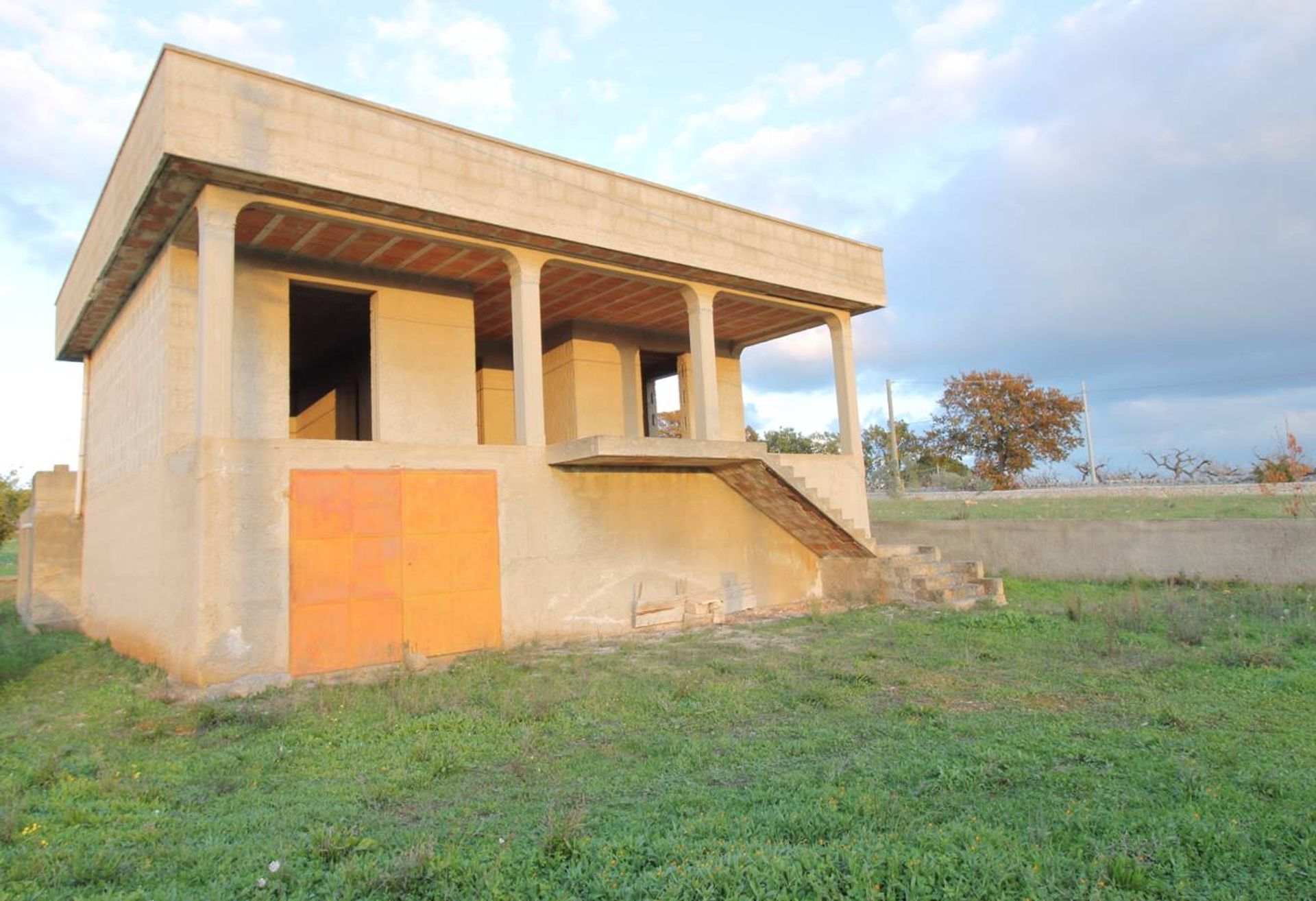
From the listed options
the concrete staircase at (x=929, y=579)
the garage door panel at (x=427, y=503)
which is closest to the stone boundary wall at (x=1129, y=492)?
the concrete staircase at (x=929, y=579)

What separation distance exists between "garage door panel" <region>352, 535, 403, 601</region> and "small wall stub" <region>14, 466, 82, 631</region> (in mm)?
10026

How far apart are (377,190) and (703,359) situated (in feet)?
18.7

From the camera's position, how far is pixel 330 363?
1861cm

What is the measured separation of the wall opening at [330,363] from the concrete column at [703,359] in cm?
544

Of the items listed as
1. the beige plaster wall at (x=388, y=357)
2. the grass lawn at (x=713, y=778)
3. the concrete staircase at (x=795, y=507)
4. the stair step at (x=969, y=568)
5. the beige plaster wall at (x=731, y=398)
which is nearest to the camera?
the grass lawn at (x=713, y=778)

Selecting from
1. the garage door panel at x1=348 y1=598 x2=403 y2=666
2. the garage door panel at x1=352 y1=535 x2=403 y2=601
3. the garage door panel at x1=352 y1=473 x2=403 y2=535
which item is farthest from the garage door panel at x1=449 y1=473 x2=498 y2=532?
the garage door panel at x1=348 y1=598 x2=403 y2=666

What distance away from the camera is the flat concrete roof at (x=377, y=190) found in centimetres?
909

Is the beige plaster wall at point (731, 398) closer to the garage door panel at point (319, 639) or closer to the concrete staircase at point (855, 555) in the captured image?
the concrete staircase at point (855, 555)

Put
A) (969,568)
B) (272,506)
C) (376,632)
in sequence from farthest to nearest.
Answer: (969,568), (376,632), (272,506)

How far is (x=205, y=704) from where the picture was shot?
799 centimetres

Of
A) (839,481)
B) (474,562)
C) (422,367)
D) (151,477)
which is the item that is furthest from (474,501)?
(839,481)

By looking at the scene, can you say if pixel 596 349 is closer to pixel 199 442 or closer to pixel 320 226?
pixel 320 226

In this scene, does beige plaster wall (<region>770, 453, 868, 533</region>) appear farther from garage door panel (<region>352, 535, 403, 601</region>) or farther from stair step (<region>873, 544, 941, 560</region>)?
garage door panel (<region>352, 535, 403, 601</region>)

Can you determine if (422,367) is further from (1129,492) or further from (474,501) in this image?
(1129,492)
